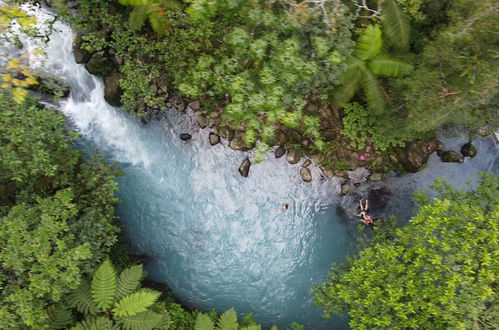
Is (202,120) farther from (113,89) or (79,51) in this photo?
(79,51)

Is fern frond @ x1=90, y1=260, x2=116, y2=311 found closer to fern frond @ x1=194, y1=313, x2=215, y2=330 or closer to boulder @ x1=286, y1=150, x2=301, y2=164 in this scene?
fern frond @ x1=194, y1=313, x2=215, y2=330

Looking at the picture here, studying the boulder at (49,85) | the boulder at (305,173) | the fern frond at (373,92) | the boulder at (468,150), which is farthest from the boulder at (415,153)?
the boulder at (49,85)

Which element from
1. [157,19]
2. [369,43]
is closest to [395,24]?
[369,43]

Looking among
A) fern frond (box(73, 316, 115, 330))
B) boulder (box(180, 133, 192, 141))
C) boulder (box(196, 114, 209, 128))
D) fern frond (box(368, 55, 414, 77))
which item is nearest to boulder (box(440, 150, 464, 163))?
fern frond (box(368, 55, 414, 77))

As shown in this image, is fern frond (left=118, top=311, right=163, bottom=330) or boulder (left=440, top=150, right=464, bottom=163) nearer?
fern frond (left=118, top=311, right=163, bottom=330)

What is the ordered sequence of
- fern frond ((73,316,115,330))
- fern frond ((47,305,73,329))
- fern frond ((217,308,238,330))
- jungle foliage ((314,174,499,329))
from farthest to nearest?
1. fern frond ((217,308,238,330))
2. fern frond ((73,316,115,330))
3. fern frond ((47,305,73,329))
4. jungle foliage ((314,174,499,329))

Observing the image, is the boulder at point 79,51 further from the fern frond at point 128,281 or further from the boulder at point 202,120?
the fern frond at point 128,281

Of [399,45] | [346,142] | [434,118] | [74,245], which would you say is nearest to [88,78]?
[74,245]
